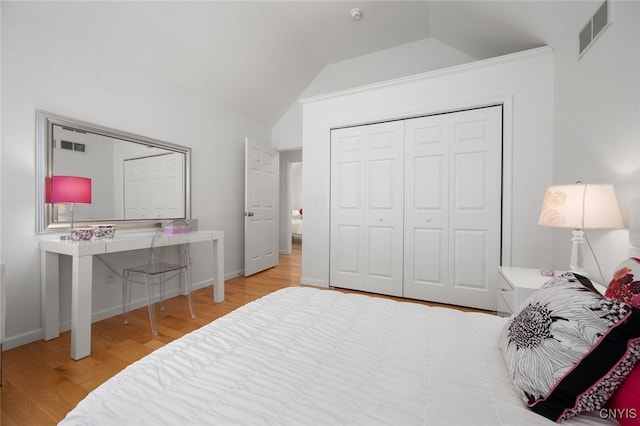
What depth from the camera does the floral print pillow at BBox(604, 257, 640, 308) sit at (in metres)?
0.93

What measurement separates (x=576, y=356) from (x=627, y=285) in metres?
0.55

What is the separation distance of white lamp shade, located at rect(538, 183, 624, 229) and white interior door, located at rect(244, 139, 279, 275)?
11.5ft

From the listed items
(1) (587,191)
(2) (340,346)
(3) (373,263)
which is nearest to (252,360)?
(2) (340,346)

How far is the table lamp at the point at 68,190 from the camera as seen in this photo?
2.03 m

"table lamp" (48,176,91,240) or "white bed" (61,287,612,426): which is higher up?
"table lamp" (48,176,91,240)

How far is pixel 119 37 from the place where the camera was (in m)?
2.53

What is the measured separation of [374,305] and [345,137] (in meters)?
2.45

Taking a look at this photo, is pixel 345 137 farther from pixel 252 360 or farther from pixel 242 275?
pixel 252 360

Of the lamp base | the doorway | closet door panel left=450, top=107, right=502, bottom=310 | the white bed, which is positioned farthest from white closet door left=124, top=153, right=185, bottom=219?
the lamp base

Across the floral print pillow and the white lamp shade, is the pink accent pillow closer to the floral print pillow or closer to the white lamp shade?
the floral print pillow

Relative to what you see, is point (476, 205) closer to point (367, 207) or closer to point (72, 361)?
point (367, 207)

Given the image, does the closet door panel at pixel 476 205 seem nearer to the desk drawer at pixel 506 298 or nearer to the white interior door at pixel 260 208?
the desk drawer at pixel 506 298

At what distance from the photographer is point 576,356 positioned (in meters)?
0.70

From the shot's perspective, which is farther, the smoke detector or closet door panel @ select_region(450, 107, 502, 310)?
the smoke detector
